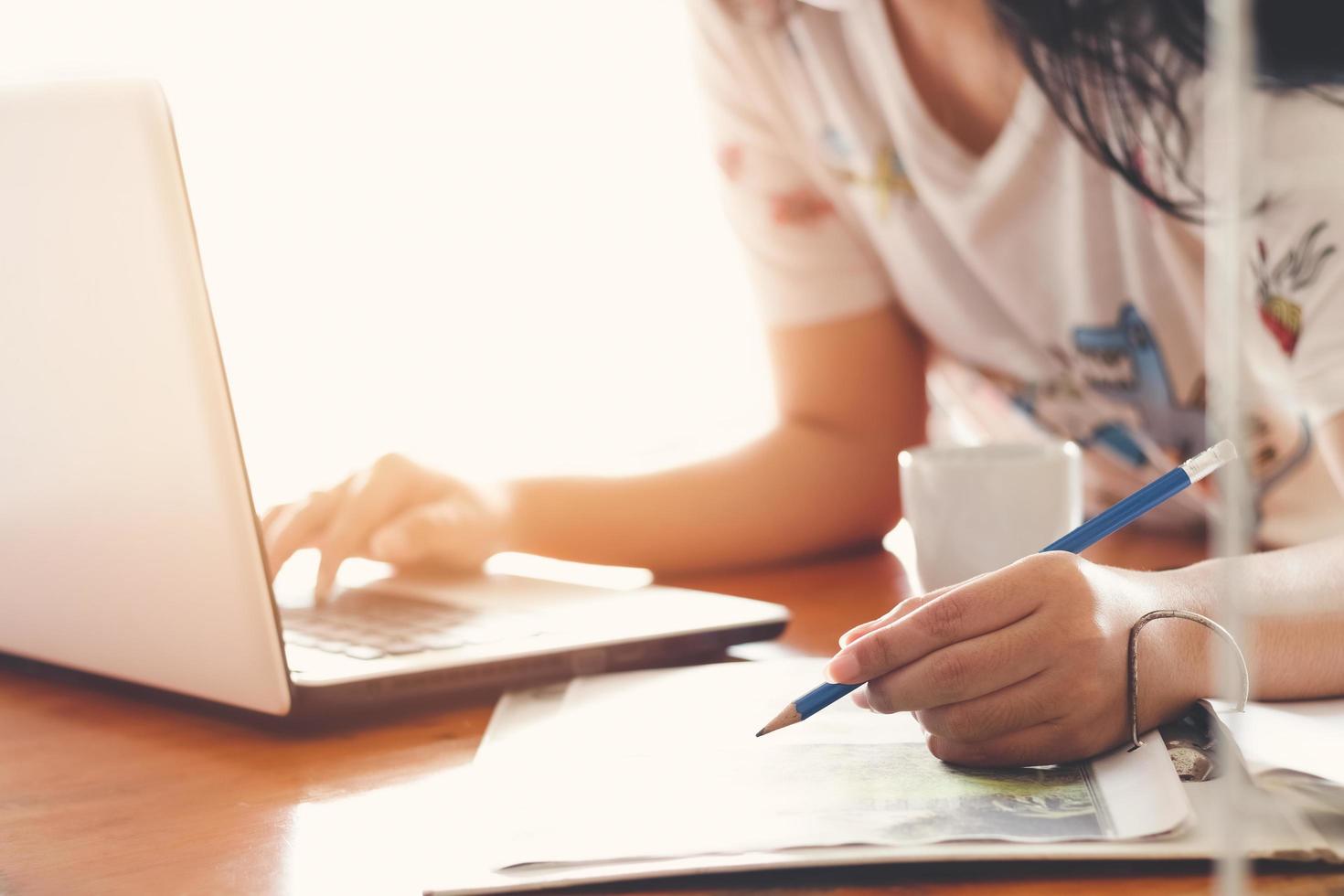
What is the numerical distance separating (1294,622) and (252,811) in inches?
15.6

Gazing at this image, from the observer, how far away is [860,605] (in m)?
0.78

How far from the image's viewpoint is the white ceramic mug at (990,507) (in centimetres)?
68

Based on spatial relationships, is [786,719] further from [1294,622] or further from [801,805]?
[1294,622]

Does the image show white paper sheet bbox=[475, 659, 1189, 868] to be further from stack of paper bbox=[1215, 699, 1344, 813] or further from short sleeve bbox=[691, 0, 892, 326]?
short sleeve bbox=[691, 0, 892, 326]

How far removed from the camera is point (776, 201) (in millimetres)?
1105

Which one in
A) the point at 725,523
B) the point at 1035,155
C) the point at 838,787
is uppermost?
the point at 1035,155

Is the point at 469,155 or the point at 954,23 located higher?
the point at 954,23

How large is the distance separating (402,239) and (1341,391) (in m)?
1.28

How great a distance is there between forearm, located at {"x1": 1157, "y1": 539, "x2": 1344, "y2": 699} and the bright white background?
105 cm

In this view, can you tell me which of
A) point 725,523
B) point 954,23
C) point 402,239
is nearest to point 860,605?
point 725,523

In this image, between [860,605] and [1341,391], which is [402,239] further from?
[1341,391]

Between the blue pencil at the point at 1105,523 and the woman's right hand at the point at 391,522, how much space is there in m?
0.38

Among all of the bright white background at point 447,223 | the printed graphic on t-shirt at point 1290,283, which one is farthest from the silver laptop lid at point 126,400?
the bright white background at point 447,223

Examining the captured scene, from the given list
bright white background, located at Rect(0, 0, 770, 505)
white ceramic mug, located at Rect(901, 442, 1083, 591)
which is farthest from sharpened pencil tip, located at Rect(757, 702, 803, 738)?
bright white background, located at Rect(0, 0, 770, 505)
